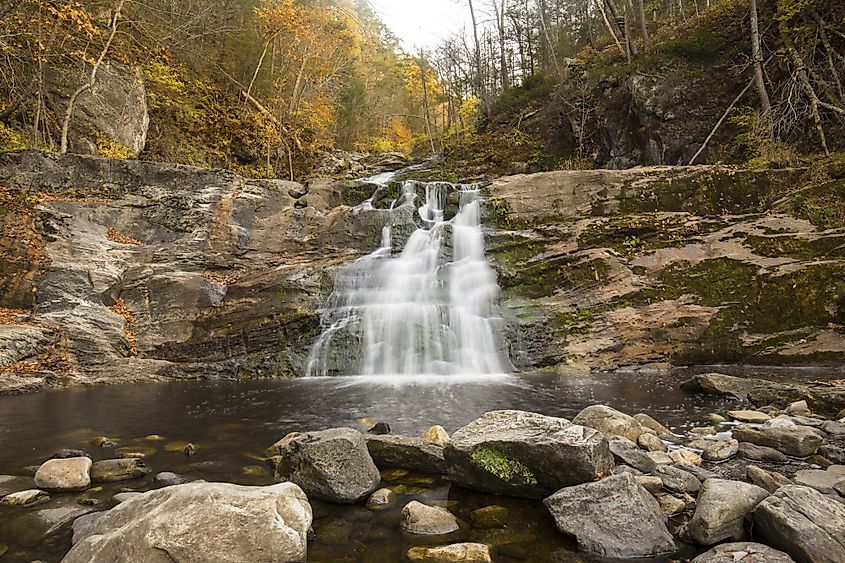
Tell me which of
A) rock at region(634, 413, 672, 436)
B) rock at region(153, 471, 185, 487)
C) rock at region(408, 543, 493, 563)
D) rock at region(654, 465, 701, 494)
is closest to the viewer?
rock at region(408, 543, 493, 563)

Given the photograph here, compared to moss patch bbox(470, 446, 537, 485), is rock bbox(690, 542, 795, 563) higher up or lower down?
lower down

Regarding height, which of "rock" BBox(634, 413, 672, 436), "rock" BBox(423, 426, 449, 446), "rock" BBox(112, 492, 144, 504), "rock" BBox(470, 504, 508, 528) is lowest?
"rock" BBox(634, 413, 672, 436)

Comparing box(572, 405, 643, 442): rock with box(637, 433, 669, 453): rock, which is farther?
box(572, 405, 643, 442): rock

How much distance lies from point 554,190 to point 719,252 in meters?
4.46

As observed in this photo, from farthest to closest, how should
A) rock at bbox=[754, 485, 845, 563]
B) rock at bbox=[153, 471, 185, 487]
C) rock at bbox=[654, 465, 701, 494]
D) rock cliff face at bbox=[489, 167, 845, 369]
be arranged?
rock cliff face at bbox=[489, 167, 845, 369]
rock at bbox=[153, 471, 185, 487]
rock at bbox=[654, 465, 701, 494]
rock at bbox=[754, 485, 845, 563]

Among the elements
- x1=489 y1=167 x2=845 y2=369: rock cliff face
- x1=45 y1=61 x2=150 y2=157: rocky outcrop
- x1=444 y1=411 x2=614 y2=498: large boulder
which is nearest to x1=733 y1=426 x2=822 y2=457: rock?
x1=444 y1=411 x2=614 y2=498: large boulder

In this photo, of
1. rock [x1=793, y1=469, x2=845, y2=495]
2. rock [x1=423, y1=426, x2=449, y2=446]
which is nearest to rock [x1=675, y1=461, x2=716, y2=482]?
rock [x1=793, y1=469, x2=845, y2=495]

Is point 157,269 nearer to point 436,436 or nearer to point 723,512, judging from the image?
point 436,436

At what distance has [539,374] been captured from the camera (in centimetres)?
948

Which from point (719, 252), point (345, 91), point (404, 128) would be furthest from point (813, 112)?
point (404, 128)

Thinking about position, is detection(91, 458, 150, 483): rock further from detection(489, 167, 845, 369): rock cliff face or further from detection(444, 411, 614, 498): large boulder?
detection(489, 167, 845, 369): rock cliff face

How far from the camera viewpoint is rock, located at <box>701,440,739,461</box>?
4.21 meters

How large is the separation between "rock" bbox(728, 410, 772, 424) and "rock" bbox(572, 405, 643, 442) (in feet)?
5.05

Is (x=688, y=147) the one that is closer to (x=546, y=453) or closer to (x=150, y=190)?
(x=546, y=453)
